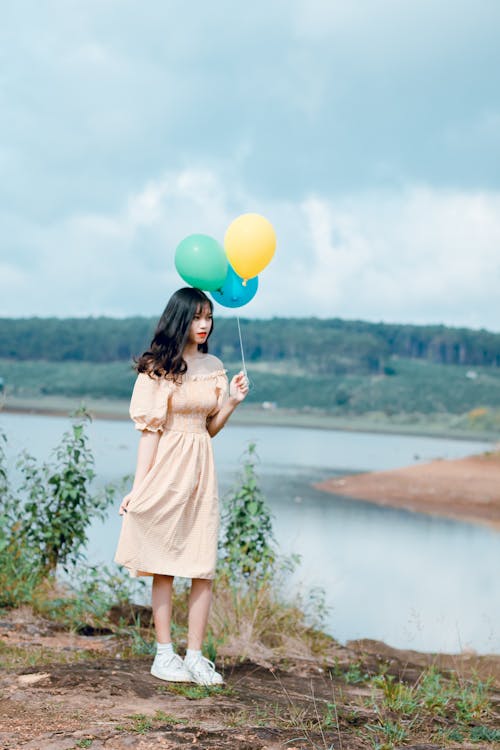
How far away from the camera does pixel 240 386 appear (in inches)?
174

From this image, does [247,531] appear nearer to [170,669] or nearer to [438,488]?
[170,669]

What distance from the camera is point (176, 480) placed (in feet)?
14.4

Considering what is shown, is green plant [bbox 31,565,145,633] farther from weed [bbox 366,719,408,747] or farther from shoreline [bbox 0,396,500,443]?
shoreline [bbox 0,396,500,443]

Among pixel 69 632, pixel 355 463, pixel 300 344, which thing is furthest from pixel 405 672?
pixel 300 344

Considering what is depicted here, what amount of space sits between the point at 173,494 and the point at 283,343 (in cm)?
7013

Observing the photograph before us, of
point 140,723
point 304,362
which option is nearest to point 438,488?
point 140,723

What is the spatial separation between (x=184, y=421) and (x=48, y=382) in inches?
2428

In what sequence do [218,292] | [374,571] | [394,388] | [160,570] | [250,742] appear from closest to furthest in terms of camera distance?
[250,742] < [160,570] < [218,292] < [374,571] < [394,388]

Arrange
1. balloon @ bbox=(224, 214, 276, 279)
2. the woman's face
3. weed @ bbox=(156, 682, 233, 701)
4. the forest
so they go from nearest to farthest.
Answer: weed @ bbox=(156, 682, 233, 701) → the woman's face → balloon @ bbox=(224, 214, 276, 279) → the forest

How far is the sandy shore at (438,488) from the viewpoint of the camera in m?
18.5

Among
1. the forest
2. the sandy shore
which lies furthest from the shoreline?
the sandy shore

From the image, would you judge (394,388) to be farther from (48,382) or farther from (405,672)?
(405,672)

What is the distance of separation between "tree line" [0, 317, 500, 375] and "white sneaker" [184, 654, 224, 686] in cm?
6292

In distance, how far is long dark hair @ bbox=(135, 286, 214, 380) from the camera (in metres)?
4.40
